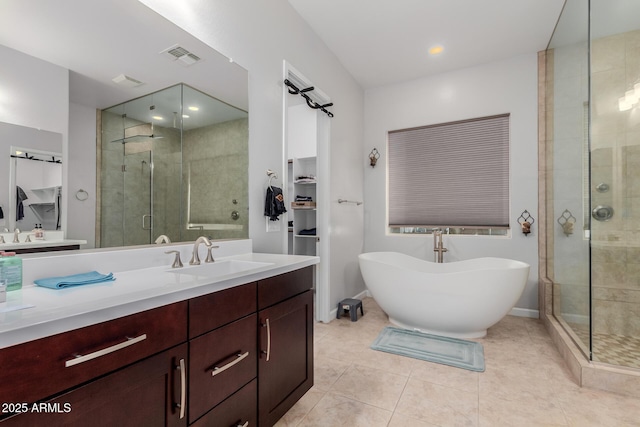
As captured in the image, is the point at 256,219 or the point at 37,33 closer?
the point at 37,33

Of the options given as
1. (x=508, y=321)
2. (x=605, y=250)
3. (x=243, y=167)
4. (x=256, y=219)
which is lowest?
(x=508, y=321)

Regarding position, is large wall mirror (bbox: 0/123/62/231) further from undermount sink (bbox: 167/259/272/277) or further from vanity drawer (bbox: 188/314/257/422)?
vanity drawer (bbox: 188/314/257/422)

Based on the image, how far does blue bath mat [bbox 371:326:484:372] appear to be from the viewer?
2213 mm

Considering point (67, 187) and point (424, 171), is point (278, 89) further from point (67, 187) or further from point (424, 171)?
point (424, 171)

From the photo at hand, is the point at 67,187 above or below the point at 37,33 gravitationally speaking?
below

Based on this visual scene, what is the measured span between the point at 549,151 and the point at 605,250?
4.04 ft

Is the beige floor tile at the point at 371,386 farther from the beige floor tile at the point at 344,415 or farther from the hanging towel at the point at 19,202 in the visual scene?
the hanging towel at the point at 19,202

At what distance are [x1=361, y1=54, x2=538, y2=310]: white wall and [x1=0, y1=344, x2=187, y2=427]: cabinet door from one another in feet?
10.5

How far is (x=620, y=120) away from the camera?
2254 mm

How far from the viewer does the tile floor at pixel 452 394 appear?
1.60 m

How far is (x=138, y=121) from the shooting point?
1438mm

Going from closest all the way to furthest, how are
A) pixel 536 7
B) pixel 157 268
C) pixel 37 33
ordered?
pixel 37 33, pixel 157 268, pixel 536 7

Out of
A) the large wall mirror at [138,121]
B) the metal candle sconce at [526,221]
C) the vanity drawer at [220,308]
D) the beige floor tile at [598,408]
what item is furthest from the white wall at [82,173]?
the metal candle sconce at [526,221]

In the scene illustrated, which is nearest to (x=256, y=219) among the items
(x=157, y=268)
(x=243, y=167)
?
(x=243, y=167)
